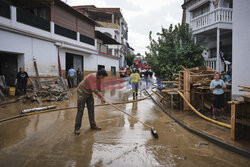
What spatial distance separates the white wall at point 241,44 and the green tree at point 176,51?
3.99 m

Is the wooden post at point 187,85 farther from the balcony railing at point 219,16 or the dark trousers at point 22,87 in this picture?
the dark trousers at point 22,87

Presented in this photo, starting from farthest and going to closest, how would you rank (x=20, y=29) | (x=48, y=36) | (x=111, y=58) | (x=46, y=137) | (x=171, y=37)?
(x=111, y=58) → (x=48, y=36) → (x=171, y=37) → (x=20, y=29) → (x=46, y=137)

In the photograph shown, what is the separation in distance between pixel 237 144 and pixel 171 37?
824 centimetres

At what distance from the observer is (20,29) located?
394 inches

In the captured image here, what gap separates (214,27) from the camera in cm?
1020

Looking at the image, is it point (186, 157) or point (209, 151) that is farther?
point (209, 151)

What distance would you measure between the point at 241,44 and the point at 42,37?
37.8 ft

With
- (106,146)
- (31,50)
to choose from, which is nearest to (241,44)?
(106,146)

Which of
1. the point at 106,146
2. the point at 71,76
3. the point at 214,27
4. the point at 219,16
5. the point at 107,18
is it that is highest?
the point at 107,18

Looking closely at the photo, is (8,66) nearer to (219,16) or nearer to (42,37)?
(42,37)

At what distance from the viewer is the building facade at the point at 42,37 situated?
31.8 feet

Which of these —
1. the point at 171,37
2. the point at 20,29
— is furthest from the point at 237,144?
the point at 20,29

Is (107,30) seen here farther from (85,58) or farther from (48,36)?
(48,36)

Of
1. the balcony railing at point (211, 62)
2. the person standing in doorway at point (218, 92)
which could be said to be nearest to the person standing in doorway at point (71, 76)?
the balcony railing at point (211, 62)
